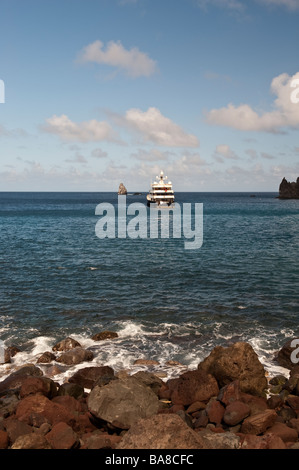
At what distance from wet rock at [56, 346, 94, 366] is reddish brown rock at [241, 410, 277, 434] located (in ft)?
28.0

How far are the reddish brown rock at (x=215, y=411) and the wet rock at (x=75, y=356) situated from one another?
7170mm

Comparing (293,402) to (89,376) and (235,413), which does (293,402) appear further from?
(89,376)

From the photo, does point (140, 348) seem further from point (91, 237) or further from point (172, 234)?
point (172, 234)

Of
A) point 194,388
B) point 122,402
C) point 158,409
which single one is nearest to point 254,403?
point 194,388

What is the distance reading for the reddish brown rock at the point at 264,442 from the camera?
9.56 m

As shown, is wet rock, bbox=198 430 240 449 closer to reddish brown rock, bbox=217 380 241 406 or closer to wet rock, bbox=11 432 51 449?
reddish brown rock, bbox=217 380 241 406

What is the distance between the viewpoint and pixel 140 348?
61.6 feet

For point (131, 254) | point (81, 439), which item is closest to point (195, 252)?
point (131, 254)

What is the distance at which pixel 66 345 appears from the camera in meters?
18.7

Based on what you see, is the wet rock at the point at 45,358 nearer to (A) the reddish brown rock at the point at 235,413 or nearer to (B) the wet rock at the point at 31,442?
(B) the wet rock at the point at 31,442

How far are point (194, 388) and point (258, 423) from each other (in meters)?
2.64

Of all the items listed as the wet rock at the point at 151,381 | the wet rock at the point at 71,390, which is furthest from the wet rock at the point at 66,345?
the wet rock at the point at 151,381

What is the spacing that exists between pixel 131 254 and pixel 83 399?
32.1 m

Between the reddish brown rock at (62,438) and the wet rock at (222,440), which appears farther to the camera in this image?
the reddish brown rock at (62,438)
